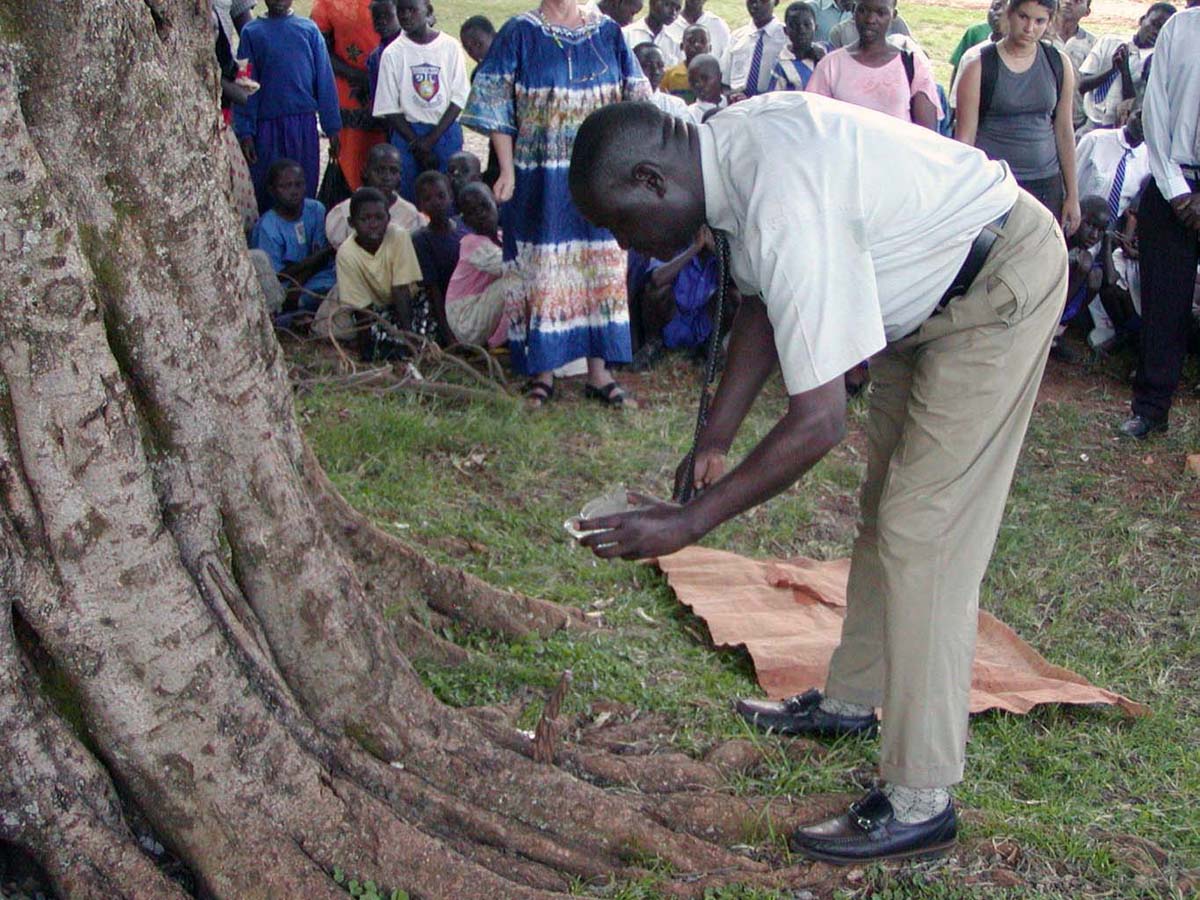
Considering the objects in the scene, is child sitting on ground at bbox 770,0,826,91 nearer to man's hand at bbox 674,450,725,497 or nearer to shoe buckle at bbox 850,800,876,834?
man's hand at bbox 674,450,725,497

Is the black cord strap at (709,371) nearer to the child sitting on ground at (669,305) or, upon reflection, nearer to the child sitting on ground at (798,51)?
the child sitting on ground at (669,305)

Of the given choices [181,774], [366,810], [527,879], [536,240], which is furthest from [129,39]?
[536,240]

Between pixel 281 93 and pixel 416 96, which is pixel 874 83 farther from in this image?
pixel 281 93

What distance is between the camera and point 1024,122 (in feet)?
18.9

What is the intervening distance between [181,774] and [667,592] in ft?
6.41

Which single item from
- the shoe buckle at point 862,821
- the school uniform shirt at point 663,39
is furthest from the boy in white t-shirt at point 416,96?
the shoe buckle at point 862,821

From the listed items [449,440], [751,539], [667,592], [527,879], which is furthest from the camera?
[449,440]

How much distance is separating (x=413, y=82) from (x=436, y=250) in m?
1.72

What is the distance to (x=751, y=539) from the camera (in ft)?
14.7

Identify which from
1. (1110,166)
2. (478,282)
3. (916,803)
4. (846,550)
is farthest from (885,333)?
(1110,166)

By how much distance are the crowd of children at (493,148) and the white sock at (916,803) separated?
124 inches

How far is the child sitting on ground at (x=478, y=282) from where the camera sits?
626 centimetres

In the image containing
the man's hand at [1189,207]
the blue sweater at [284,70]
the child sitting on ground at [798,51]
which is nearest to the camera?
the man's hand at [1189,207]

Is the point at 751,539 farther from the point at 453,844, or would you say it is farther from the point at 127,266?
the point at 127,266
